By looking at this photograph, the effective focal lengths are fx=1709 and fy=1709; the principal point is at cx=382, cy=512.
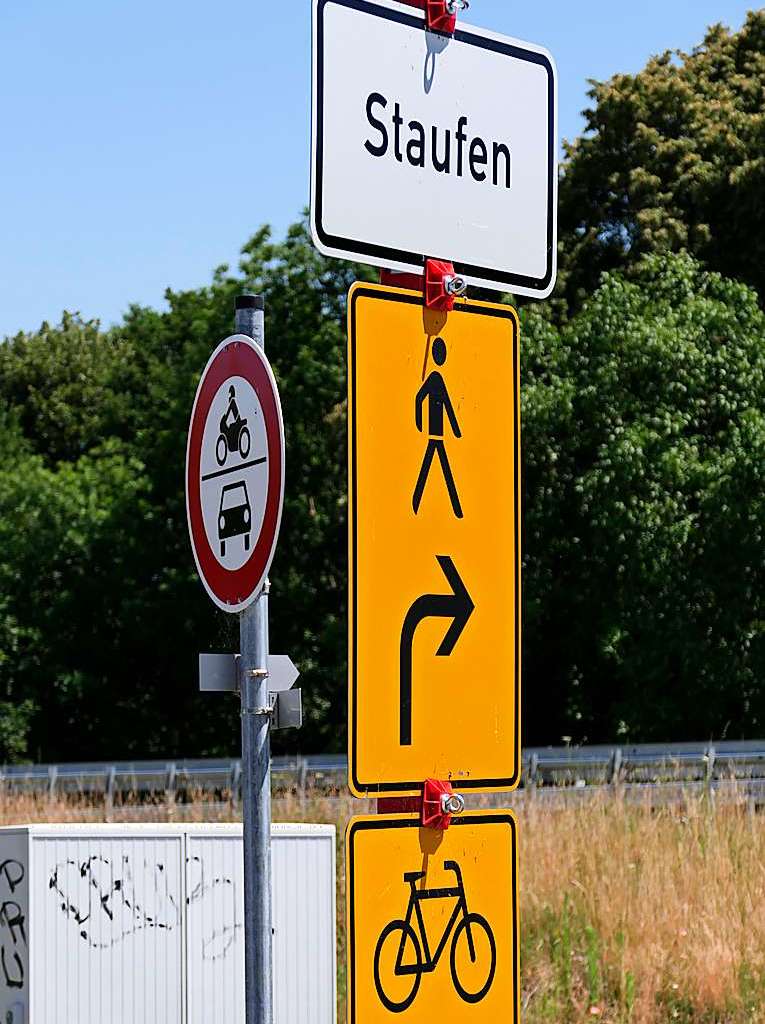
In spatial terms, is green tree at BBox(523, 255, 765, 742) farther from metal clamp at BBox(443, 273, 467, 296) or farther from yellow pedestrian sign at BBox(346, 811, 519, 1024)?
yellow pedestrian sign at BBox(346, 811, 519, 1024)

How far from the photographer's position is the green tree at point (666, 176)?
32.6 metres

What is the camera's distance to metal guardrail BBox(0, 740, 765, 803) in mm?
12117

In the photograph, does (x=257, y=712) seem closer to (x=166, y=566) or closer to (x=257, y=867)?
(x=257, y=867)

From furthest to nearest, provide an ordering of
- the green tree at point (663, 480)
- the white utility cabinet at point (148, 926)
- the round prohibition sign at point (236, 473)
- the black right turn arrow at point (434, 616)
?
1. the green tree at point (663, 480)
2. the white utility cabinet at point (148, 926)
3. the round prohibition sign at point (236, 473)
4. the black right turn arrow at point (434, 616)

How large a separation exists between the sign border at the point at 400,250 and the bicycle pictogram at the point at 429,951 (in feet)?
3.60

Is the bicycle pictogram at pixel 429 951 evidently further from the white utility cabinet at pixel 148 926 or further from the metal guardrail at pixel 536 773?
the metal guardrail at pixel 536 773

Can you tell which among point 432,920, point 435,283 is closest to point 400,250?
point 435,283

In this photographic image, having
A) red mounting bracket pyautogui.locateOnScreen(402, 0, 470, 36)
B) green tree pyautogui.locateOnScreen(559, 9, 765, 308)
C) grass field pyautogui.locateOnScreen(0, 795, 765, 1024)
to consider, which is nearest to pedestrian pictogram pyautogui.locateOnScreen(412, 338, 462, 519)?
red mounting bracket pyautogui.locateOnScreen(402, 0, 470, 36)

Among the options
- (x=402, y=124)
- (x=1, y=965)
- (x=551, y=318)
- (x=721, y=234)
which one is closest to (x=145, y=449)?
(x=551, y=318)

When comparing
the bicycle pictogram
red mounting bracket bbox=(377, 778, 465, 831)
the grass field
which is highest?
red mounting bracket bbox=(377, 778, 465, 831)

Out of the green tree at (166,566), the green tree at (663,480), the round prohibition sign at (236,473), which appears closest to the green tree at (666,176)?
the green tree at (663,480)

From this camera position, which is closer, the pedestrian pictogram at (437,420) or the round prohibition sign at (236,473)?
the pedestrian pictogram at (437,420)

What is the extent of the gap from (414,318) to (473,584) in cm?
49

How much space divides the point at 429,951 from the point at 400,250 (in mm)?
1255
